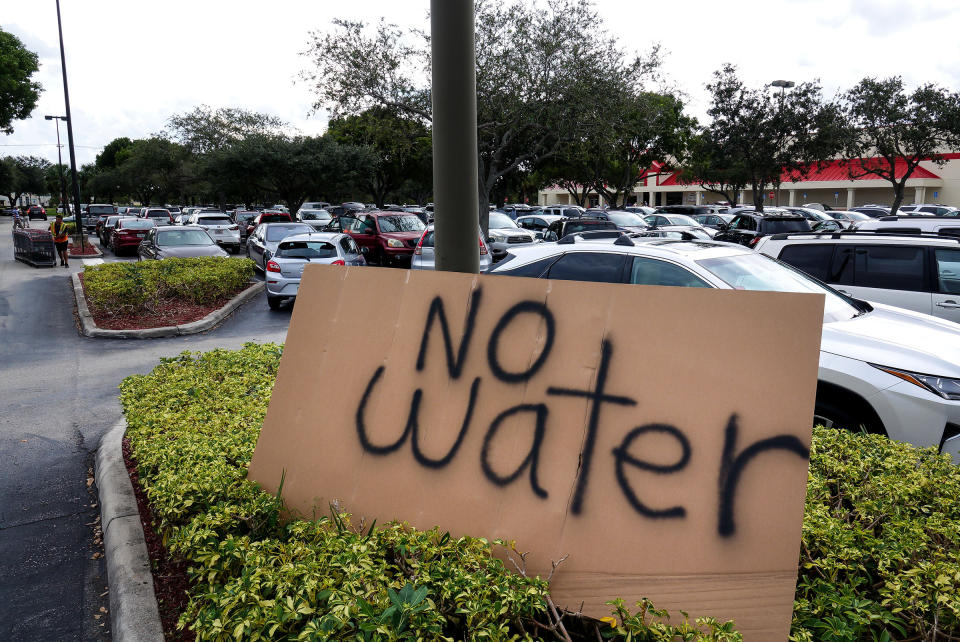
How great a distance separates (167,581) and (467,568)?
1.88 m

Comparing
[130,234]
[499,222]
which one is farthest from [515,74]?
[130,234]

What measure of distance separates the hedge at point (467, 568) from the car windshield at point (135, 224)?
26.4 metres

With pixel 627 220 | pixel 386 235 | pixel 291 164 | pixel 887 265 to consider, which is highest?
pixel 291 164

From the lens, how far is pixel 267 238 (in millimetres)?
19875

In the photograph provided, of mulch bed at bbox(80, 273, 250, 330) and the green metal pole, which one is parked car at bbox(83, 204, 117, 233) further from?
the green metal pole

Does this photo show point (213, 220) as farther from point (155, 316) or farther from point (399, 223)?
point (155, 316)

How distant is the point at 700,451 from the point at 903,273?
6.19 meters

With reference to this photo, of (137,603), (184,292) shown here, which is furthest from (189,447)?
(184,292)

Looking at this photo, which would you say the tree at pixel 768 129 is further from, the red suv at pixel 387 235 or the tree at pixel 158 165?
the tree at pixel 158 165

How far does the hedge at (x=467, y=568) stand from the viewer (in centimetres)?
232

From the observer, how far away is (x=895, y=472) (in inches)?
140

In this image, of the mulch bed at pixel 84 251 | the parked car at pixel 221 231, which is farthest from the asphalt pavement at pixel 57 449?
the parked car at pixel 221 231

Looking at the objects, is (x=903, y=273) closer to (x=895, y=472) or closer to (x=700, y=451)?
(x=895, y=472)

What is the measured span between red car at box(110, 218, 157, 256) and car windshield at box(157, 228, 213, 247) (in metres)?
8.05
